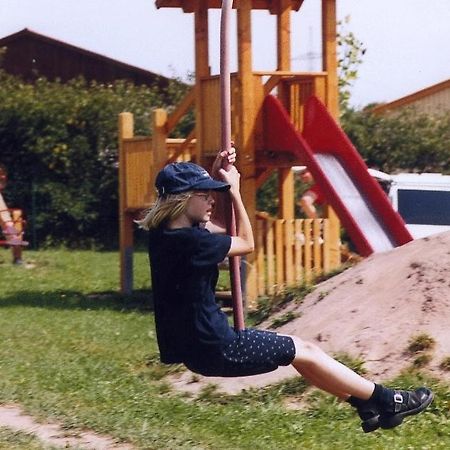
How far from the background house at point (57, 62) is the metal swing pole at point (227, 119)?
1140 inches

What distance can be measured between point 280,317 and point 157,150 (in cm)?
509

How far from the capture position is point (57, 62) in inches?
1431

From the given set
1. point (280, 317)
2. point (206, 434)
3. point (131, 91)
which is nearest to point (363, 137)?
point (131, 91)

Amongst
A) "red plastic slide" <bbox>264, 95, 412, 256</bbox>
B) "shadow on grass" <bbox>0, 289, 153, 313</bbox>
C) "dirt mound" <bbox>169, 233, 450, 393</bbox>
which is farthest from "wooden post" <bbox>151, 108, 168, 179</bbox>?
"dirt mound" <bbox>169, 233, 450, 393</bbox>

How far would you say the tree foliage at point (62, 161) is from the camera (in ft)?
75.5

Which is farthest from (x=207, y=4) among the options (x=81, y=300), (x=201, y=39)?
(x=81, y=300)

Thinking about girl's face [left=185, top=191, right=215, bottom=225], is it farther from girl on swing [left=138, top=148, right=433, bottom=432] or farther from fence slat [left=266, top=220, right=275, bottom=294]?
fence slat [left=266, top=220, right=275, bottom=294]

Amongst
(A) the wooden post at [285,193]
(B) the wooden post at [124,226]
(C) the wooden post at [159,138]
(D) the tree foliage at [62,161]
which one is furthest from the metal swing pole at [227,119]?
(D) the tree foliage at [62,161]

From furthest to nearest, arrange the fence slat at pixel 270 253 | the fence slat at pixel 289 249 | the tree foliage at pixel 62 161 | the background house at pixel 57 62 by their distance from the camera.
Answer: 1. the background house at pixel 57 62
2. the tree foliage at pixel 62 161
3. the fence slat at pixel 289 249
4. the fence slat at pixel 270 253

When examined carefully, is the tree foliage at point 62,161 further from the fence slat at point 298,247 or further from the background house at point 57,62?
the background house at point 57,62

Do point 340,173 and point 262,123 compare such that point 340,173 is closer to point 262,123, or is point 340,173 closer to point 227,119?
point 262,123

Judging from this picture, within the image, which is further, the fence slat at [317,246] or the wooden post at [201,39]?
the wooden post at [201,39]

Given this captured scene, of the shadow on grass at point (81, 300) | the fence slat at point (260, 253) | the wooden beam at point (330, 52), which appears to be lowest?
the shadow on grass at point (81, 300)

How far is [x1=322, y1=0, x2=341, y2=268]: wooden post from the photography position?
1381 cm
